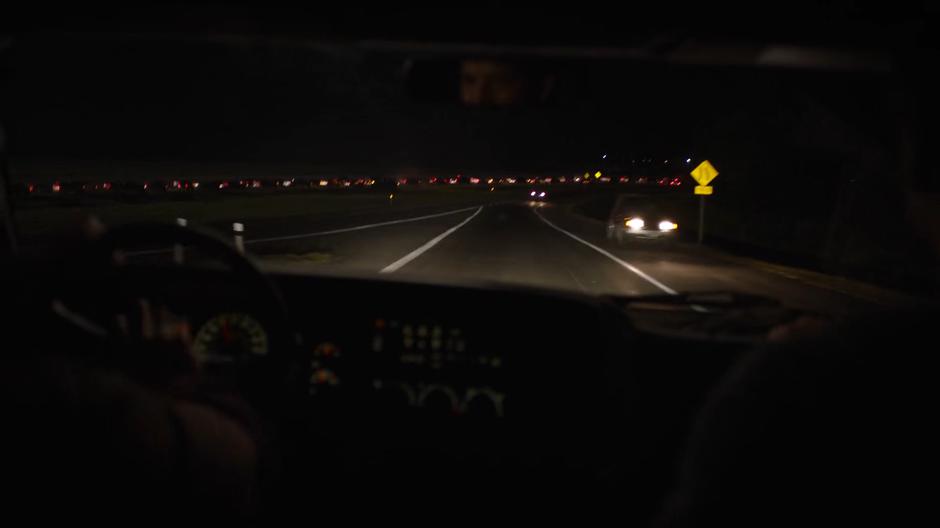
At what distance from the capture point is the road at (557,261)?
16.1m

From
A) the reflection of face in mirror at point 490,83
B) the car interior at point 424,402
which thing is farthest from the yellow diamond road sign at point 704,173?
the reflection of face in mirror at point 490,83

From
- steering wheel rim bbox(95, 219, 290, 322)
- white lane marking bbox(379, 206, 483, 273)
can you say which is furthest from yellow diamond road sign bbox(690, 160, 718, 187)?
steering wheel rim bbox(95, 219, 290, 322)

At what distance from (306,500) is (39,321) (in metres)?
1.26

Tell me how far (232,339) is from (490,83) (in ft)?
5.54

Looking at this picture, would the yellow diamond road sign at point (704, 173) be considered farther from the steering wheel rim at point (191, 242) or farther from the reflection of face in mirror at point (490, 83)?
the steering wheel rim at point (191, 242)

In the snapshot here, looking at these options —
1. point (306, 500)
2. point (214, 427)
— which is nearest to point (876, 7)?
point (214, 427)

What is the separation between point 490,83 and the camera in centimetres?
379

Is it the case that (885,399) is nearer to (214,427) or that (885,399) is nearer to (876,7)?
(214,427)

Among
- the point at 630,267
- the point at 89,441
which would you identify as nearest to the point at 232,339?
the point at 89,441

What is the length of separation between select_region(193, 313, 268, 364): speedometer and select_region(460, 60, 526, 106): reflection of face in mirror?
4.88 ft

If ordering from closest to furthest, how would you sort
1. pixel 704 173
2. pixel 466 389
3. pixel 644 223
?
pixel 466 389
pixel 644 223
pixel 704 173

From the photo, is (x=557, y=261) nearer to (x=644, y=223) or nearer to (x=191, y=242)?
(x=644, y=223)

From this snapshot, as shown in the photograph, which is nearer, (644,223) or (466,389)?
(466,389)

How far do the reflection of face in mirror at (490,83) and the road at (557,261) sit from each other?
22.2 ft
